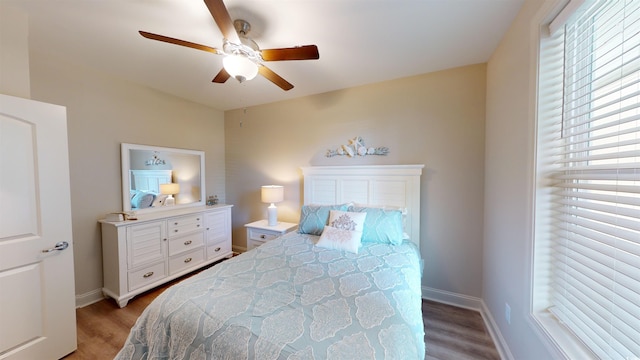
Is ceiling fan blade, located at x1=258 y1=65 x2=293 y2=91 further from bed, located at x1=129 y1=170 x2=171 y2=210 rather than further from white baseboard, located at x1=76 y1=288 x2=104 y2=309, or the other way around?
white baseboard, located at x1=76 y1=288 x2=104 y2=309

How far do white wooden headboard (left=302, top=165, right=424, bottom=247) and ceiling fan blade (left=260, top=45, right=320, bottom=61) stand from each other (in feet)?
4.94

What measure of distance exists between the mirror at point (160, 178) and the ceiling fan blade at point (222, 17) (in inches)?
86.8

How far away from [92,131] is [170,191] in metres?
1.06

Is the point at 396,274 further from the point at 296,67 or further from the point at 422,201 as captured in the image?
the point at 296,67

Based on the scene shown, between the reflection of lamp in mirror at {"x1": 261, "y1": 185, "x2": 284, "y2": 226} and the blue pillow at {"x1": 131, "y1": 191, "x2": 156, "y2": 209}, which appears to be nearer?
the blue pillow at {"x1": 131, "y1": 191, "x2": 156, "y2": 209}

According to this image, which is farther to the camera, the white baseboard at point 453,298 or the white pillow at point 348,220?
the white baseboard at point 453,298

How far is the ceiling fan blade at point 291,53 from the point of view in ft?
4.72

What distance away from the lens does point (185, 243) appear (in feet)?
9.52

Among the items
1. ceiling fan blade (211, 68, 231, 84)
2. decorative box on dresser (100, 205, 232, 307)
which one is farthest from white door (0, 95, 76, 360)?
ceiling fan blade (211, 68, 231, 84)

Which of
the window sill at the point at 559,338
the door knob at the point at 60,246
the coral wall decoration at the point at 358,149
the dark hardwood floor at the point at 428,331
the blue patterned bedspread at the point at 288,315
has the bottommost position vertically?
the dark hardwood floor at the point at 428,331

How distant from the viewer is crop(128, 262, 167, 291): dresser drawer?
7.80ft

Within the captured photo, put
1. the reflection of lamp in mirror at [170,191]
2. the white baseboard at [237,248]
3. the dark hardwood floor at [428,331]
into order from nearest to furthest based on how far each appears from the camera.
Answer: the dark hardwood floor at [428,331], the reflection of lamp in mirror at [170,191], the white baseboard at [237,248]

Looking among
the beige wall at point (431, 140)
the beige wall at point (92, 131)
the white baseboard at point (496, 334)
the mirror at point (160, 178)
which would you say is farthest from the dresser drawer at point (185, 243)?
the white baseboard at point (496, 334)

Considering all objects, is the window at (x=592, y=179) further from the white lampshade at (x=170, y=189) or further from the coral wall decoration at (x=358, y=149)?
the white lampshade at (x=170, y=189)
